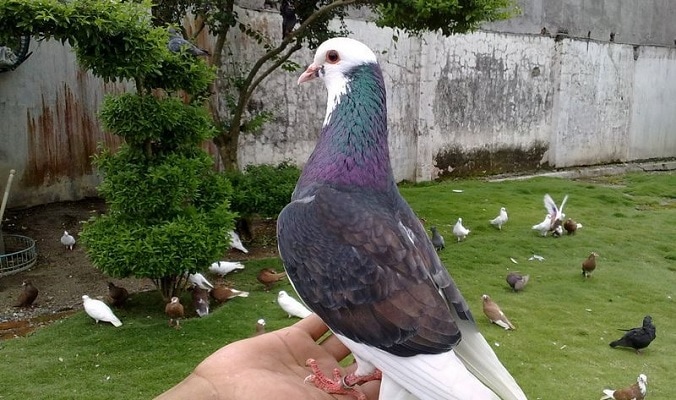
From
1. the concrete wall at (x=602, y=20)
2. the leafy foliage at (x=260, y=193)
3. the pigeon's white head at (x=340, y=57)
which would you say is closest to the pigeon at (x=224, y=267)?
the leafy foliage at (x=260, y=193)

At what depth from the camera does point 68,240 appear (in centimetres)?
645

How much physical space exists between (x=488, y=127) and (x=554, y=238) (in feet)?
15.5

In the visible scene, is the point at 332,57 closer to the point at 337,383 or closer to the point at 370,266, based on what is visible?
the point at 370,266

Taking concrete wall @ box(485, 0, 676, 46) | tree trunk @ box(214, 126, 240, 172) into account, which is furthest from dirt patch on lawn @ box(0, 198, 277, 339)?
concrete wall @ box(485, 0, 676, 46)

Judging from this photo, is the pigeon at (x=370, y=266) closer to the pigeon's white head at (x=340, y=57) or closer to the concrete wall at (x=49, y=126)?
the pigeon's white head at (x=340, y=57)

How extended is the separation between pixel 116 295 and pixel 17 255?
1.65 metres

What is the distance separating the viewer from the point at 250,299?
534 cm

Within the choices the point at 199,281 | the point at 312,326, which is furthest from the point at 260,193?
the point at 312,326

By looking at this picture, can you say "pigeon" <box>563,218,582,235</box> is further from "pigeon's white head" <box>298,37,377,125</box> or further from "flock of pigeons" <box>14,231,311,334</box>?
"pigeon's white head" <box>298,37,377,125</box>

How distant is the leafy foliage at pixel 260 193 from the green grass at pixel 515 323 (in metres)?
0.57

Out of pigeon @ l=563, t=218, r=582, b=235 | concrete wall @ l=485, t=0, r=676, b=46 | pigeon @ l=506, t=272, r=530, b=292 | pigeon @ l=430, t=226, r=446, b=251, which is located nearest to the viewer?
pigeon @ l=506, t=272, r=530, b=292

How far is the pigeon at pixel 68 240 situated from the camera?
6438mm

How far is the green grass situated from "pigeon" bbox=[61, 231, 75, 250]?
1.48m

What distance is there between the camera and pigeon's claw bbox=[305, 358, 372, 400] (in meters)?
2.11
